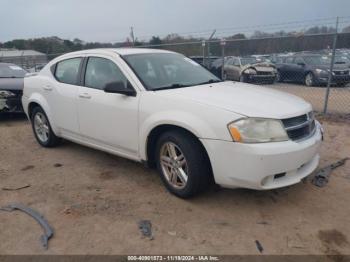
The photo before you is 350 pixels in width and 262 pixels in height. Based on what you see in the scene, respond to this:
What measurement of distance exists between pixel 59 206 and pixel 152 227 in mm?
1155

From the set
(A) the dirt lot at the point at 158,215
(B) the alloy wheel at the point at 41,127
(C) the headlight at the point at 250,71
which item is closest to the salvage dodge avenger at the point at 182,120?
(A) the dirt lot at the point at 158,215

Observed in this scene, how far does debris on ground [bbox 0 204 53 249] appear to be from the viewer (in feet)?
10.6

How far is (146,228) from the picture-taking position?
336 centimetres

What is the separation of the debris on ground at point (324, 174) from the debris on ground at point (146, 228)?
210 centimetres

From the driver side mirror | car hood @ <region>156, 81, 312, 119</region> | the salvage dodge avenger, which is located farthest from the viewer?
the driver side mirror

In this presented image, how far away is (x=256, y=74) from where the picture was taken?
15.5 m

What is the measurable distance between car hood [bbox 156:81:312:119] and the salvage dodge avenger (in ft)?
0.04

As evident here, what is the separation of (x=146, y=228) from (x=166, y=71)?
2086 millimetres

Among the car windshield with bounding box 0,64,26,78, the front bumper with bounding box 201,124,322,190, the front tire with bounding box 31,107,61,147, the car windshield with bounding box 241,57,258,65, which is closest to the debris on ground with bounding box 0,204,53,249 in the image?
the front bumper with bounding box 201,124,322,190

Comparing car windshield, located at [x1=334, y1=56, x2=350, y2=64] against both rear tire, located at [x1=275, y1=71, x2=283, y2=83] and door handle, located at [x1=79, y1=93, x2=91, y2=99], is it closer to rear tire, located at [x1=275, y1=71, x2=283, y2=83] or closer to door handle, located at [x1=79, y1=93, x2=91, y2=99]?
rear tire, located at [x1=275, y1=71, x2=283, y2=83]

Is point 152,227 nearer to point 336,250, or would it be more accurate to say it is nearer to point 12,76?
point 336,250

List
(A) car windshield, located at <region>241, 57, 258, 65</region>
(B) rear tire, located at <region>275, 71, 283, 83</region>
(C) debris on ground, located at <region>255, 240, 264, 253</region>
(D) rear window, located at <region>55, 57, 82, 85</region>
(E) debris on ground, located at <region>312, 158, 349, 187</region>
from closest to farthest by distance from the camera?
(C) debris on ground, located at <region>255, 240, 264, 253</region>
(E) debris on ground, located at <region>312, 158, 349, 187</region>
(D) rear window, located at <region>55, 57, 82, 85</region>
(A) car windshield, located at <region>241, 57, 258, 65</region>
(B) rear tire, located at <region>275, 71, 283, 83</region>

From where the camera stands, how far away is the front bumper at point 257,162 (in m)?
3.26

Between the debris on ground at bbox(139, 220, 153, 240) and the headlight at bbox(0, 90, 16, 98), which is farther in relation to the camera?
the headlight at bbox(0, 90, 16, 98)
